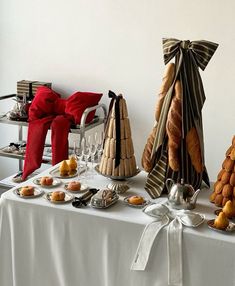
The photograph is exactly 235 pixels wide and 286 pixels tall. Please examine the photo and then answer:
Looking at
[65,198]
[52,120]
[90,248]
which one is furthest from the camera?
[52,120]

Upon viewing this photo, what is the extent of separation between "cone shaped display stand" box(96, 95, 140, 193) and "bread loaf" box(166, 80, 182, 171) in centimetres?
18

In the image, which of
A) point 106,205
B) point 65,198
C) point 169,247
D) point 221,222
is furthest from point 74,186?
point 221,222

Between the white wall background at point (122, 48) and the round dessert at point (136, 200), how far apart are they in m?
1.23

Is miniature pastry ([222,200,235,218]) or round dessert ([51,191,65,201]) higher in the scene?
miniature pastry ([222,200,235,218])

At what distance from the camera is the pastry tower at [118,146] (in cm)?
167

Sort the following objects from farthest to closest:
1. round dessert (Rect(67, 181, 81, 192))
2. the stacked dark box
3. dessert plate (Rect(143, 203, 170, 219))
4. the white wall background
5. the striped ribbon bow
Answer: the stacked dark box, the white wall background, round dessert (Rect(67, 181, 81, 192)), the striped ribbon bow, dessert plate (Rect(143, 203, 170, 219))

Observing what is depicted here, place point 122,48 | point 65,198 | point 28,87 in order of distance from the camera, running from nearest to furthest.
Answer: point 65,198 < point 122,48 < point 28,87

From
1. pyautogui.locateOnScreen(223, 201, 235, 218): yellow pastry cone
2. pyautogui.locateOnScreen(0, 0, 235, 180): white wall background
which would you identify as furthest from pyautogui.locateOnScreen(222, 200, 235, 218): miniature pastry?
pyautogui.locateOnScreen(0, 0, 235, 180): white wall background

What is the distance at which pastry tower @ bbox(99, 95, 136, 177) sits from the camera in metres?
1.67

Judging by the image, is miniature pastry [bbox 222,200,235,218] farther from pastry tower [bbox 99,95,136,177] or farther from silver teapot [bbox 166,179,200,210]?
pastry tower [bbox 99,95,136,177]

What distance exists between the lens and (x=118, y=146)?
1.68m

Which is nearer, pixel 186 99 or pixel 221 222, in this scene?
pixel 221 222

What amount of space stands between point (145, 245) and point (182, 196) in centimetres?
23

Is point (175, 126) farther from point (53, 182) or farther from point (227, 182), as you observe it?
point (53, 182)
